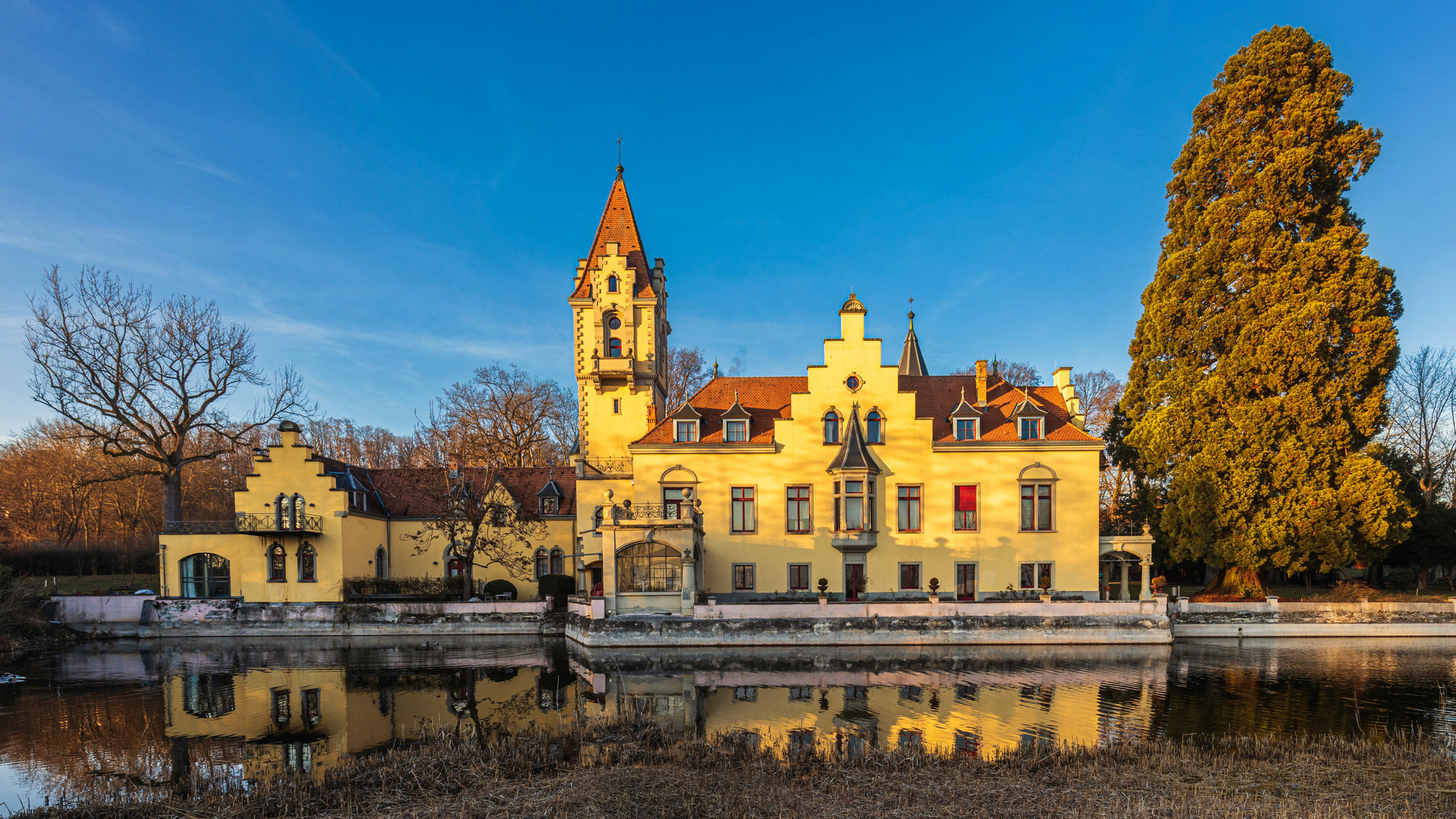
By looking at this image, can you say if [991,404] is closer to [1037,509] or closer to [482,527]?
[1037,509]

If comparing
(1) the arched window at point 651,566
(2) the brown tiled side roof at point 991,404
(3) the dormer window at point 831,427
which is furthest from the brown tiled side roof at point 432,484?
(2) the brown tiled side roof at point 991,404

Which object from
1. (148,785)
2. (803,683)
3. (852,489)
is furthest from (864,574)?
(148,785)

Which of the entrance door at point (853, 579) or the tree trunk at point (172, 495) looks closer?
the entrance door at point (853, 579)

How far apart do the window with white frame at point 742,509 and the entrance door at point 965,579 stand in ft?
30.0

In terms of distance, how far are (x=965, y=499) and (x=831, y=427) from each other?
21.6 feet

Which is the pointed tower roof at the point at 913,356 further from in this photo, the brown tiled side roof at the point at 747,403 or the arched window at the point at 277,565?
the arched window at the point at 277,565

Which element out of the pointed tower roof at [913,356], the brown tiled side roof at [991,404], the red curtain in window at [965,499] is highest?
the pointed tower roof at [913,356]

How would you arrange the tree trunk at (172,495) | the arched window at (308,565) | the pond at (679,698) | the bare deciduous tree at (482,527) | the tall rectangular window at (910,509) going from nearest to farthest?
the pond at (679,698), the tall rectangular window at (910,509), the arched window at (308,565), the bare deciduous tree at (482,527), the tree trunk at (172,495)

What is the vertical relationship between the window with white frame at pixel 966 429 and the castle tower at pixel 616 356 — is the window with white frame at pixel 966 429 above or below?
below

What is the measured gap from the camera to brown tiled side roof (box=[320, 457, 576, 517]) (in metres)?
34.7

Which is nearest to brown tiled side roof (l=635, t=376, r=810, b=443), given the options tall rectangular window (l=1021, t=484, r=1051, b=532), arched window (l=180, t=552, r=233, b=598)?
tall rectangular window (l=1021, t=484, r=1051, b=532)

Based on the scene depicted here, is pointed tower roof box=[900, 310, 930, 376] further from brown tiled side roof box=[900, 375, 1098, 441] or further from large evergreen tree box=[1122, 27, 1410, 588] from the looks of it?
large evergreen tree box=[1122, 27, 1410, 588]

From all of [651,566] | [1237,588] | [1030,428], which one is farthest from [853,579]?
[1237,588]

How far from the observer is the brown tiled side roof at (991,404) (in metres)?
29.7
